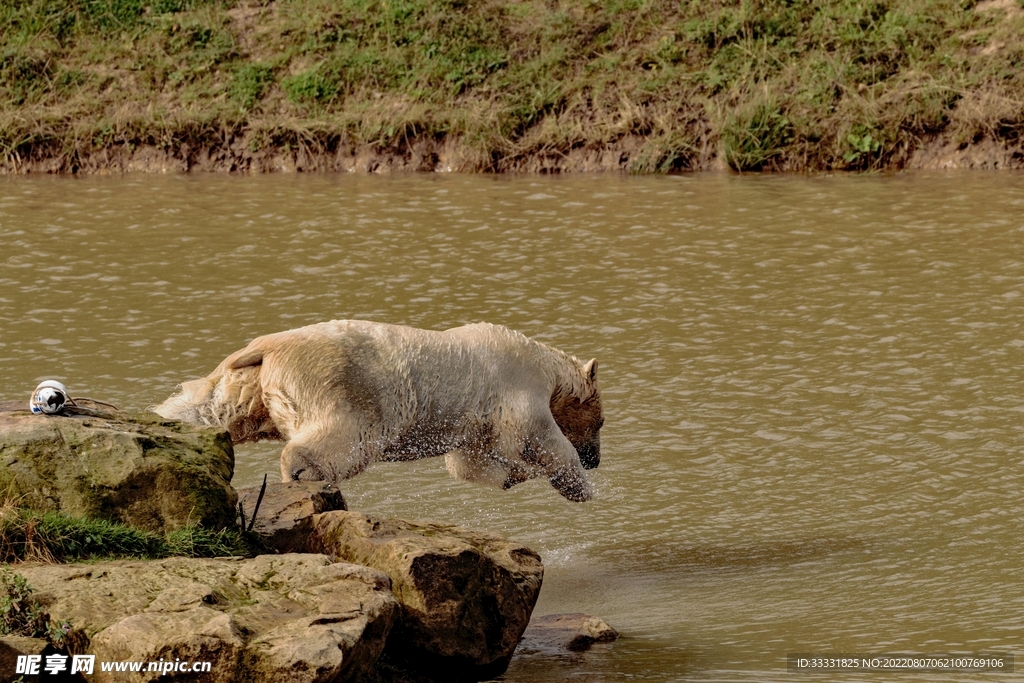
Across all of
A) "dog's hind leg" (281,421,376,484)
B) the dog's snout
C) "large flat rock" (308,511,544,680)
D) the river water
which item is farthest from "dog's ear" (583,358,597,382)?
"large flat rock" (308,511,544,680)

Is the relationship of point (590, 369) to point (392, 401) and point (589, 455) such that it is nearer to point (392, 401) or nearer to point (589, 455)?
point (589, 455)

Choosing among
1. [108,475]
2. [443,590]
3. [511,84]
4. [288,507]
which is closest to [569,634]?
[443,590]

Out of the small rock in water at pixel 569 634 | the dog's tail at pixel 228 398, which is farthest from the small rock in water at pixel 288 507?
the small rock in water at pixel 569 634

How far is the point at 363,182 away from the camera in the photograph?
18.8 meters

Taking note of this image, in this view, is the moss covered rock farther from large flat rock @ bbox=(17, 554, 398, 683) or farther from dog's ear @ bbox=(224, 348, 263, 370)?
dog's ear @ bbox=(224, 348, 263, 370)

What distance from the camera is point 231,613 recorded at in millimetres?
5117

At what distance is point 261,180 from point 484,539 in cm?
1348

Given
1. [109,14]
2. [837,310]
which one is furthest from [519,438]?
[109,14]

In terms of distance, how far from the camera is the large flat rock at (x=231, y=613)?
489 cm

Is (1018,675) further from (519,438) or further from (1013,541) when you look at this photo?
(519,438)

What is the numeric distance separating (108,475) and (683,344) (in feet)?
20.9

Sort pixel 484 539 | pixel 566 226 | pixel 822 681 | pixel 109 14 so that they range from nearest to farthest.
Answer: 1. pixel 822 681
2. pixel 484 539
3. pixel 566 226
4. pixel 109 14

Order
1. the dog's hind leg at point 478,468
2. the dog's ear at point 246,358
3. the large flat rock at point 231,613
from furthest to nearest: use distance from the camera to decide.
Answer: the dog's hind leg at point 478,468 < the dog's ear at point 246,358 < the large flat rock at point 231,613

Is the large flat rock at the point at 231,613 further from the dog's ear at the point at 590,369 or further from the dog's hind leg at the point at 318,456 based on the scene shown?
the dog's ear at the point at 590,369
